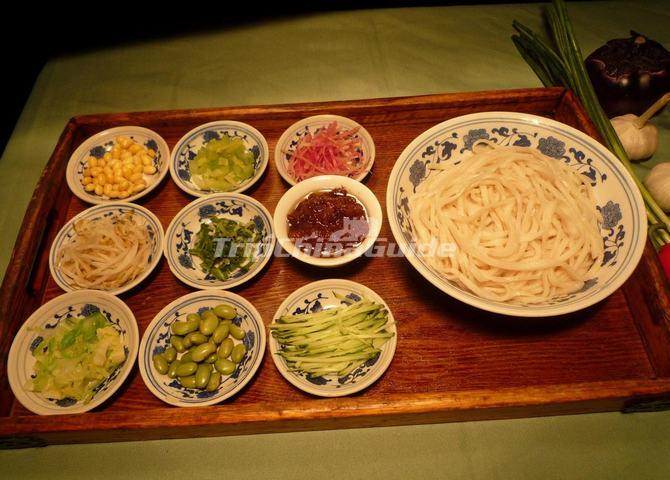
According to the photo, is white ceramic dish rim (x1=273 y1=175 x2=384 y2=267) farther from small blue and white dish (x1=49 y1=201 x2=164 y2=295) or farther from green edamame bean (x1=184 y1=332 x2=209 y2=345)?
small blue and white dish (x1=49 y1=201 x2=164 y2=295)

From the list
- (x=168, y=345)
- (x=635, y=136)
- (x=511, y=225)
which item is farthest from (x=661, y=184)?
(x=168, y=345)

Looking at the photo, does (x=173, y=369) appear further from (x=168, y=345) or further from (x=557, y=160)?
(x=557, y=160)

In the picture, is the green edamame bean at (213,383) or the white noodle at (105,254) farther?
the white noodle at (105,254)

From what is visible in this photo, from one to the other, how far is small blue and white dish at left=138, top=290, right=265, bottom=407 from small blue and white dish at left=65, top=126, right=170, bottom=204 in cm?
100

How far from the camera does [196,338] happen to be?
244 cm

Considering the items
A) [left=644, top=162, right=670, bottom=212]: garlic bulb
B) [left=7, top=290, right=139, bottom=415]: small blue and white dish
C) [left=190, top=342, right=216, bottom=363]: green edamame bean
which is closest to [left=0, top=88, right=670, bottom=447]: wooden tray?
[left=7, top=290, right=139, bottom=415]: small blue and white dish

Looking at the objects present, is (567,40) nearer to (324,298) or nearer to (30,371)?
(324,298)

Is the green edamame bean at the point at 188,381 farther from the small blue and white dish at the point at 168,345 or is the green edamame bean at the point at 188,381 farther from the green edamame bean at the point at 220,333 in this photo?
the green edamame bean at the point at 220,333

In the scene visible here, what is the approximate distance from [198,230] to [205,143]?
0.77 m

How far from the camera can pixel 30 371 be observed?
Result: 95.6 inches

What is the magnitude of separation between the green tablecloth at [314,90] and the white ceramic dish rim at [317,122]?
0.74m

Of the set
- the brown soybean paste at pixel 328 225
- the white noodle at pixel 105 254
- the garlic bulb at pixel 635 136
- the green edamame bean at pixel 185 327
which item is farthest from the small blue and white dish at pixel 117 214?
the garlic bulb at pixel 635 136

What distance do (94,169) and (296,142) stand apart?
5.02ft

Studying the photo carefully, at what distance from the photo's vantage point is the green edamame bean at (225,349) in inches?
94.7
